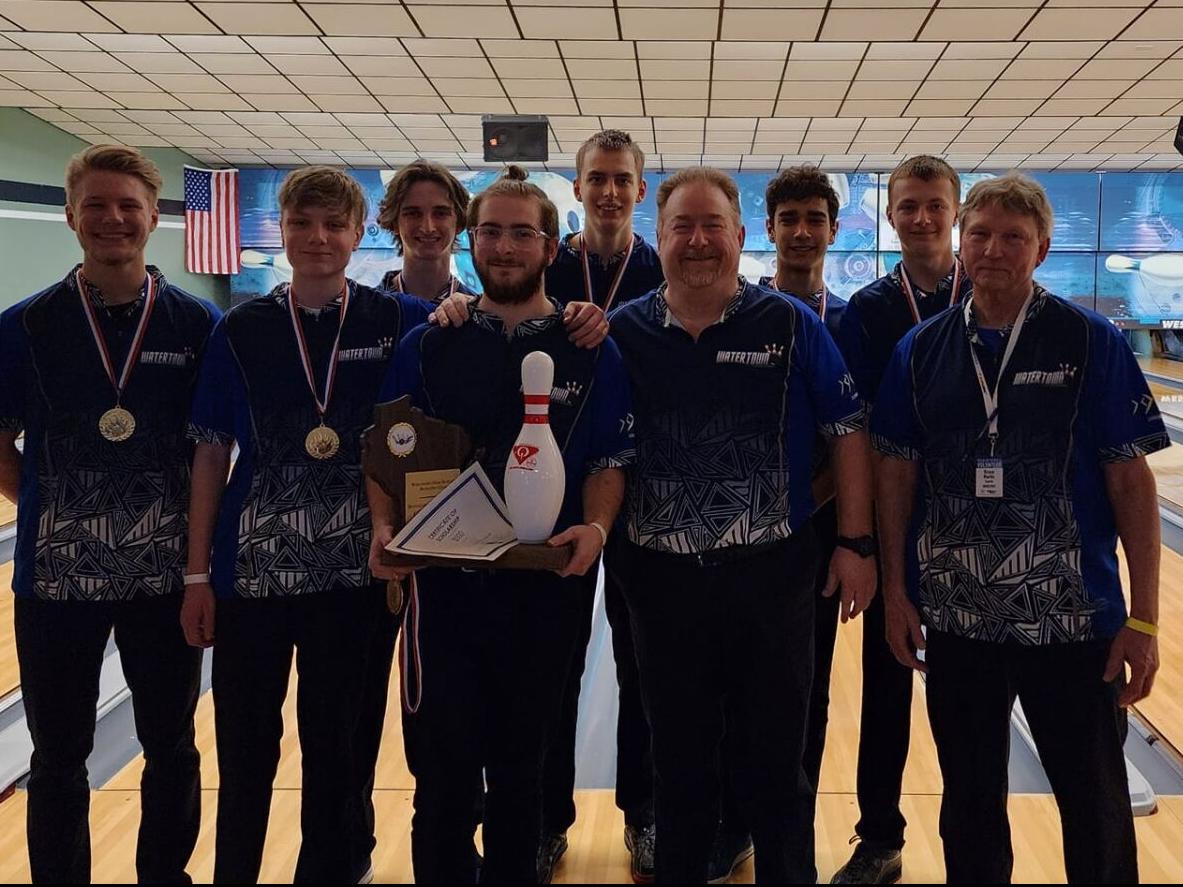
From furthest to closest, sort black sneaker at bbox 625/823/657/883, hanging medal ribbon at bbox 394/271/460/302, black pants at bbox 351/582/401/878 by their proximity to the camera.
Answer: hanging medal ribbon at bbox 394/271/460/302
black sneaker at bbox 625/823/657/883
black pants at bbox 351/582/401/878

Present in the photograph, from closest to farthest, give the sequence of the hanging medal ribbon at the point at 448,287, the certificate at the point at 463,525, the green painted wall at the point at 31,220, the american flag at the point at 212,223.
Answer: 1. the certificate at the point at 463,525
2. the hanging medal ribbon at the point at 448,287
3. the green painted wall at the point at 31,220
4. the american flag at the point at 212,223

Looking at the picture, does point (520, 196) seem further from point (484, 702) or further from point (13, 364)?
point (13, 364)

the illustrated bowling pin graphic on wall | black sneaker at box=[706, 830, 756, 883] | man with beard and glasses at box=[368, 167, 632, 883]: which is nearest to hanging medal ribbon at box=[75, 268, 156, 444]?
man with beard and glasses at box=[368, 167, 632, 883]

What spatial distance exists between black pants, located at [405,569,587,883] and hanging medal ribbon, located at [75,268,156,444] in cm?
56

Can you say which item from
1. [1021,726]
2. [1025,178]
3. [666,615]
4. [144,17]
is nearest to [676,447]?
[666,615]

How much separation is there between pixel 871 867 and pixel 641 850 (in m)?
0.44

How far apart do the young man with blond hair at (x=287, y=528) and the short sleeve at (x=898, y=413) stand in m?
0.83

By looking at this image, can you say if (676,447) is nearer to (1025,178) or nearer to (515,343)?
(515,343)

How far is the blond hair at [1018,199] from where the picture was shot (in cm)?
147

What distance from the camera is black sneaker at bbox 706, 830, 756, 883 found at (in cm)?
187

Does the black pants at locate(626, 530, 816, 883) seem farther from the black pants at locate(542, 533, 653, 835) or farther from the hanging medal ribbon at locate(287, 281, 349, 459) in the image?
the hanging medal ribbon at locate(287, 281, 349, 459)

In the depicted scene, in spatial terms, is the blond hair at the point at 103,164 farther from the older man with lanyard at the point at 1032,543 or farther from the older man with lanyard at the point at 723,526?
the older man with lanyard at the point at 1032,543

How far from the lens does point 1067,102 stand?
7.01 metres

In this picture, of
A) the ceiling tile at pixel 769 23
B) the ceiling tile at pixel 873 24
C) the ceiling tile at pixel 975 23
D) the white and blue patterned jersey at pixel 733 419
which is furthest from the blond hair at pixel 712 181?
the ceiling tile at pixel 975 23
